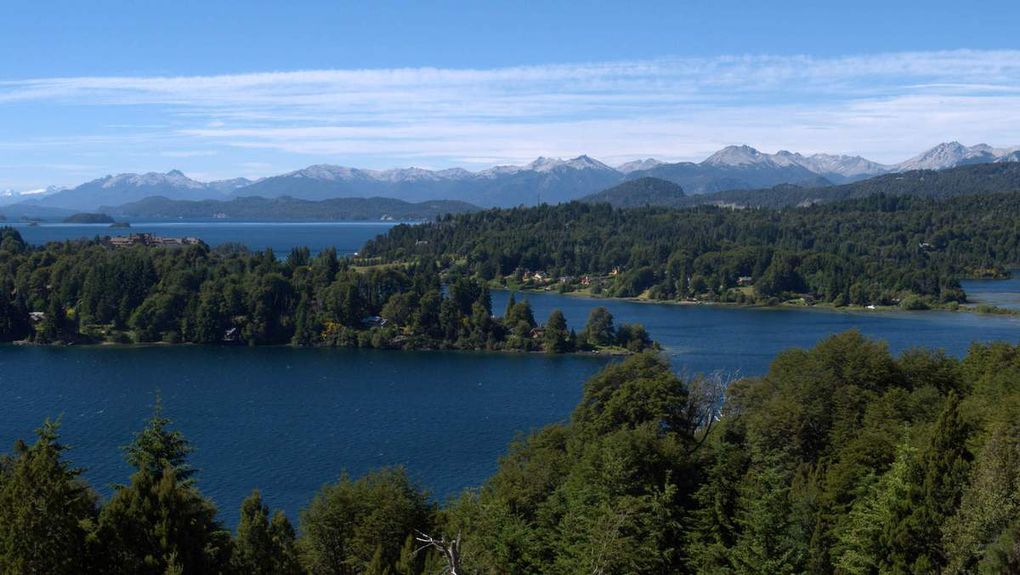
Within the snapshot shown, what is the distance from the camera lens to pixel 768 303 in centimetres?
6397

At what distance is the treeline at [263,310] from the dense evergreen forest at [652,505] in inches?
1022

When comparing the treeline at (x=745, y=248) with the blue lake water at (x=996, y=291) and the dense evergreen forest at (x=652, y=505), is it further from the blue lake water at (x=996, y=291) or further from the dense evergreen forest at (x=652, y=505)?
the dense evergreen forest at (x=652, y=505)

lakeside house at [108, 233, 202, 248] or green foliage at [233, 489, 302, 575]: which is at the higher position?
lakeside house at [108, 233, 202, 248]

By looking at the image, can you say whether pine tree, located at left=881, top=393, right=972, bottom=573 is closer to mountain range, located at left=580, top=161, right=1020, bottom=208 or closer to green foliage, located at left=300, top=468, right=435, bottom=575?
green foliage, located at left=300, top=468, right=435, bottom=575

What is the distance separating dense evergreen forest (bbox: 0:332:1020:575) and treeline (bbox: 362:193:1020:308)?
4824 centimetres

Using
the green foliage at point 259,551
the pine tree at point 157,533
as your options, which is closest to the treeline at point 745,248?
the green foliage at point 259,551

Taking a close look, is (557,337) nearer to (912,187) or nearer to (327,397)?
(327,397)

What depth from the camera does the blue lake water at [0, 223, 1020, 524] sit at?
Answer: 77.8 ft

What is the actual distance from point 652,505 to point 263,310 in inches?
1481

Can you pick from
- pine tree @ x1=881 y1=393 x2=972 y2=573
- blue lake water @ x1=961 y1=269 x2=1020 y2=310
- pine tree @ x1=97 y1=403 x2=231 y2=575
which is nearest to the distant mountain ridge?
blue lake water @ x1=961 y1=269 x2=1020 y2=310

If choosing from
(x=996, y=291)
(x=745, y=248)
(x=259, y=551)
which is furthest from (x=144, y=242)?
(x=996, y=291)

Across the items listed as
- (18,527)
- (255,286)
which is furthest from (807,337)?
(18,527)

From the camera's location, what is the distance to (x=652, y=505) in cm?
1248

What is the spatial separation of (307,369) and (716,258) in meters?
43.3
